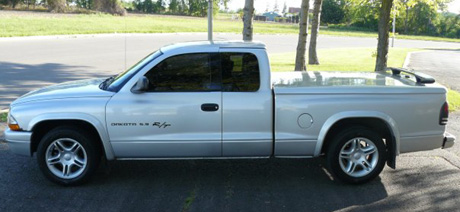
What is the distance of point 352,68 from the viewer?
Result: 17.7 m

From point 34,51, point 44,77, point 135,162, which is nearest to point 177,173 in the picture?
point 135,162

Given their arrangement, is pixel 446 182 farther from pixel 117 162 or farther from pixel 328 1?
pixel 328 1

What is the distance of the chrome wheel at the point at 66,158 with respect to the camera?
5.16 m

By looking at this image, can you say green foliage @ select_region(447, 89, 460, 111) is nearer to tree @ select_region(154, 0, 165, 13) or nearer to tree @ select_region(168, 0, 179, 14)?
tree @ select_region(154, 0, 165, 13)

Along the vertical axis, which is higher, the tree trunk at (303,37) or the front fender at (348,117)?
the tree trunk at (303,37)

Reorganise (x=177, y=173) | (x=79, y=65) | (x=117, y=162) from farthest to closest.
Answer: (x=79, y=65) < (x=117, y=162) < (x=177, y=173)

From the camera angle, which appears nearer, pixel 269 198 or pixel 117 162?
pixel 269 198

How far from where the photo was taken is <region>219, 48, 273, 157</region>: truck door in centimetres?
509

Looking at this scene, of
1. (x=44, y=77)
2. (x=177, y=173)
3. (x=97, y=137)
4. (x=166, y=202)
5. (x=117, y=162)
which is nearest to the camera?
(x=166, y=202)

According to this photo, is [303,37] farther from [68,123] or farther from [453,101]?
[68,123]

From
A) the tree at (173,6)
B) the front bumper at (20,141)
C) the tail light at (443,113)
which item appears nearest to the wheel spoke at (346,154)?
the tail light at (443,113)

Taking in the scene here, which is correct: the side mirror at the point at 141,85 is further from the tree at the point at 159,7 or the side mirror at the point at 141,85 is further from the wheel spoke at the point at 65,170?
the tree at the point at 159,7

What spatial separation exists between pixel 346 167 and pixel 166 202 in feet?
6.98

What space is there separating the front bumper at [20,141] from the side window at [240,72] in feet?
7.42
